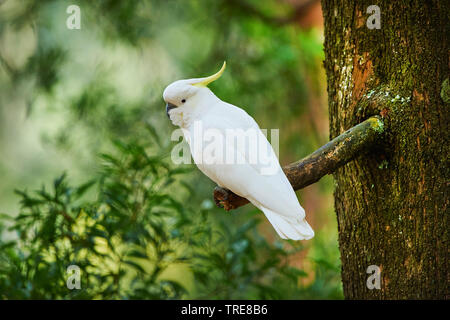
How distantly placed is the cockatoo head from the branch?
373 mm

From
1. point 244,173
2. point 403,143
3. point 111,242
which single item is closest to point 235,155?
point 244,173

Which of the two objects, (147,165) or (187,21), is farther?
(187,21)

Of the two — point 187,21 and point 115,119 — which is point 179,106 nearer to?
point 115,119

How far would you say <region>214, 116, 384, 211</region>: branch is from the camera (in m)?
1.42

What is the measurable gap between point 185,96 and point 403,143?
2.38 ft

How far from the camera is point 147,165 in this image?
2320mm

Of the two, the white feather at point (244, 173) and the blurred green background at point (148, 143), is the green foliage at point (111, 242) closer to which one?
the blurred green background at point (148, 143)

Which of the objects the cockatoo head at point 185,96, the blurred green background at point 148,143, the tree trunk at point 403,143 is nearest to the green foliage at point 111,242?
the blurred green background at point 148,143

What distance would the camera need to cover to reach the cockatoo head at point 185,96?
1512 mm

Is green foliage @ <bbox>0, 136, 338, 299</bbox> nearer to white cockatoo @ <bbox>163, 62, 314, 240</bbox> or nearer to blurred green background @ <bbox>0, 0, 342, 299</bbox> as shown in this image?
blurred green background @ <bbox>0, 0, 342, 299</bbox>

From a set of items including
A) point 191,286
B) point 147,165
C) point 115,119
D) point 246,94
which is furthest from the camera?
point 191,286
